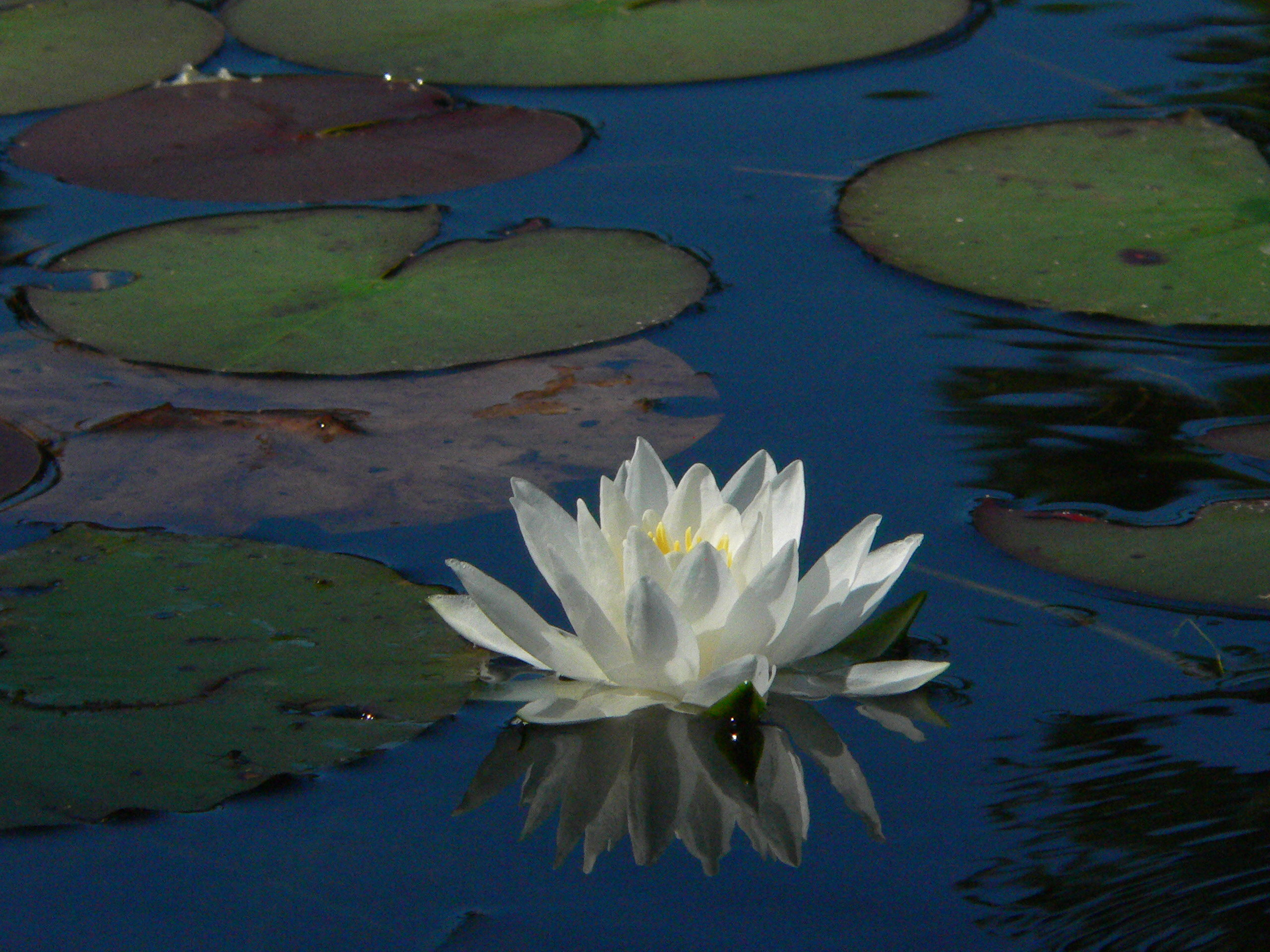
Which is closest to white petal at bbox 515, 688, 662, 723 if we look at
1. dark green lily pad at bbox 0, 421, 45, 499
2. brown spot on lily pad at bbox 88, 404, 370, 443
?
brown spot on lily pad at bbox 88, 404, 370, 443

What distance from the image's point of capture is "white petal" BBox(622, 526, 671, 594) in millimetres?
1544

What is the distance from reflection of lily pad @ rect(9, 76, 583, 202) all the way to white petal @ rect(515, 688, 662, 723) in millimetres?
1870

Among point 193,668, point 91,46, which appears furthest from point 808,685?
point 91,46

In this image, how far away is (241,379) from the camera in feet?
8.02

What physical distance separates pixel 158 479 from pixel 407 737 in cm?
79

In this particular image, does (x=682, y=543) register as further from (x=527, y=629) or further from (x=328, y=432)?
(x=328, y=432)

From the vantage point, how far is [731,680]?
5.01ft

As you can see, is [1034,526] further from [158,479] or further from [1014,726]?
[158,479]

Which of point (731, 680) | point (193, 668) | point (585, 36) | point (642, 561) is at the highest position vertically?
point (585, 36)

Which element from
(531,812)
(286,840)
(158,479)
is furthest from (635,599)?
(158,479)

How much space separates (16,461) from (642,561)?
3.72 ft

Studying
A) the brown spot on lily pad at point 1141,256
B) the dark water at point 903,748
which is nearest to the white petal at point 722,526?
the dark water at point 903,748

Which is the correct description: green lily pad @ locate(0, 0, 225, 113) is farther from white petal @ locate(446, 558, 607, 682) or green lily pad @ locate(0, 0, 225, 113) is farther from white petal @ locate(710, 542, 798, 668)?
white petal @ locate(710, 542, 798, 668)

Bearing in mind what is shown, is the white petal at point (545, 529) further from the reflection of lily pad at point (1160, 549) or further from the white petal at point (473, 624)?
the reflection of lily pad at point (1160, 549)
